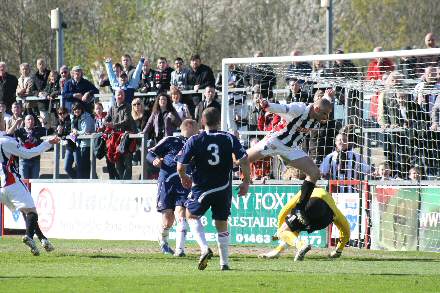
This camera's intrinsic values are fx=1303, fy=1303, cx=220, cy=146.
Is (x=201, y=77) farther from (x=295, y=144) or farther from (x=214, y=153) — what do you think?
(x=214, y=153)

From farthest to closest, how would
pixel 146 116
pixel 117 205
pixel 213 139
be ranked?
pixel 146 116 < pixel 117 205 < pixel 213 139

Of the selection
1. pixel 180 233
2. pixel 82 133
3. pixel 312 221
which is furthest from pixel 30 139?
pixel 312 221

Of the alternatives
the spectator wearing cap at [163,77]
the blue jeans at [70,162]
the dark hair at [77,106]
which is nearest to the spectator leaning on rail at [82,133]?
the dark hair at [77,106]

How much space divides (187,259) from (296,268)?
2.39 meters

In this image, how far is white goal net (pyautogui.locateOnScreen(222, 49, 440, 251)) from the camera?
22.8m

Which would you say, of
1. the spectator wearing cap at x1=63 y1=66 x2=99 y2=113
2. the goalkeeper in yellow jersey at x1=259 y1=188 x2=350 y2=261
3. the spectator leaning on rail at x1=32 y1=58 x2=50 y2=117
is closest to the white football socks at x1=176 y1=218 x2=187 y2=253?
the goalkeeper in yellow jersey at x1=259 y1=188 x2=350 y2=261

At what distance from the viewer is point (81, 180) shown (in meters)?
26.6

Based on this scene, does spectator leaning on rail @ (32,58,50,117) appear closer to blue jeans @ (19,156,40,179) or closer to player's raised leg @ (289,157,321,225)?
blue jeans @ (19,156,40,179)

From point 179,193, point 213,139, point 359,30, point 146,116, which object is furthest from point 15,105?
point 359,30

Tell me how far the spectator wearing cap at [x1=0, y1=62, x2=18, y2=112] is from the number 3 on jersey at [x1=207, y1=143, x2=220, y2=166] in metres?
14.0

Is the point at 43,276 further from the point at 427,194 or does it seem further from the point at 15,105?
the point at 15,105

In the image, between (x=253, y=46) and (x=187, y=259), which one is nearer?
(x=187, y=259)

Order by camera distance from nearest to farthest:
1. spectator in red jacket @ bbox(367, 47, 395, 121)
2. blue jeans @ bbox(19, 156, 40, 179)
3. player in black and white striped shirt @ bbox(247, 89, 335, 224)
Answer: player in black and white striped shirt @ bbox(247, 89, 335, 224)
spectator in red jacket @ bbox(367, 47, 395, 121)
blue jeans @ bbox(19, 156, 40, 179)

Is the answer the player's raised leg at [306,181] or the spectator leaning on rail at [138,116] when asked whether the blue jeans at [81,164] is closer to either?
the spectator leaning on rail at [138,116]
